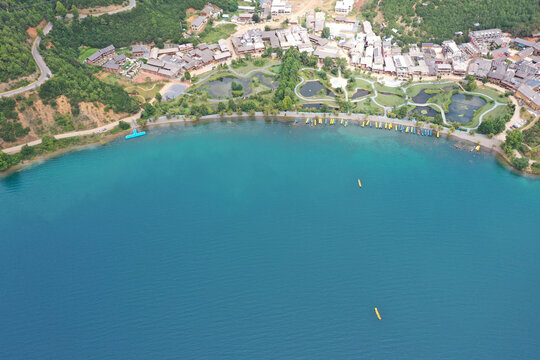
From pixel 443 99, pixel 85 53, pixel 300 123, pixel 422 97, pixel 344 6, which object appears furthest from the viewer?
pixel 344 6

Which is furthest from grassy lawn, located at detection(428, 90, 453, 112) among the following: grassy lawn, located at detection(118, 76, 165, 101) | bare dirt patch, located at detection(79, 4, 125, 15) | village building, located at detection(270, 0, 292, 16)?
bare dirt patch, located at detection(79, 4, 125, 15)

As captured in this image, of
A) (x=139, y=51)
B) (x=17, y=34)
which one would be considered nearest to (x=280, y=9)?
Result: (x=139, y=51)

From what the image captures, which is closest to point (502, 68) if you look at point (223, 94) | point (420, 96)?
point (420, 96)

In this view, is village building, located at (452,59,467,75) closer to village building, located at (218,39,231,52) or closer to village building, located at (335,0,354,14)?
village building, located at (335,0,354,14)

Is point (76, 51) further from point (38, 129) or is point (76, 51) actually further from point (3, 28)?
point (38, 129)

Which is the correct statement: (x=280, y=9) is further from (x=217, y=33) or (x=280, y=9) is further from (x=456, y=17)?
(x=456, y=17)
